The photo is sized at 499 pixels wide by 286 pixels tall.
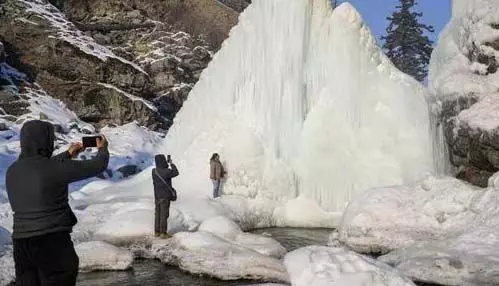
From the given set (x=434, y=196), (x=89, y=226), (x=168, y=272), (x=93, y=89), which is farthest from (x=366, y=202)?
(x=93, y=89)

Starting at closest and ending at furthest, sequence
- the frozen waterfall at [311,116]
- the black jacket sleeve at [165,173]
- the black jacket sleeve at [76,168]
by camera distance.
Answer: the black jacket sleeve at [76,168], the black jacket sleeve at [165,173], the frozen waterfall at [311,116]

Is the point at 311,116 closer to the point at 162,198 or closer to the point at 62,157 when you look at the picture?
the point at 162,198

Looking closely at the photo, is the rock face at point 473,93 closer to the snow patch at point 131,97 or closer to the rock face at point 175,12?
the snow patch at point 131,97

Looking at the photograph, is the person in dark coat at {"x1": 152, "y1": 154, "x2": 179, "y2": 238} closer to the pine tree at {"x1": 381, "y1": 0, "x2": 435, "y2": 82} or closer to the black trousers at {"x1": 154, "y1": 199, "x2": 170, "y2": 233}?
the black trousers at {"x1": 154, "y1": 199, "x2": 170, "y2": 233}

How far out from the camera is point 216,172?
17.5m

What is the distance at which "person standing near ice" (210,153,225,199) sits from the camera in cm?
1742

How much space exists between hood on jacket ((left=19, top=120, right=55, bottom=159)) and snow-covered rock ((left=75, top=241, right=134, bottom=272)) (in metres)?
6.61

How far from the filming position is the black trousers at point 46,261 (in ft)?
13.6

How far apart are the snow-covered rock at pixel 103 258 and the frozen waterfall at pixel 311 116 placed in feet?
24.2

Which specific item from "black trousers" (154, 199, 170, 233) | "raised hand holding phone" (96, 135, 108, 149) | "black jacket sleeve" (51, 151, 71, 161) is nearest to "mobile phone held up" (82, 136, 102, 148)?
"raised hand holding phone" (96, 135, 108, 149)

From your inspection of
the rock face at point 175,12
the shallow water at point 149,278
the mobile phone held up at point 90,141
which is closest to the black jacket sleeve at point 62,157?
the mobile phone held up at point 90,141

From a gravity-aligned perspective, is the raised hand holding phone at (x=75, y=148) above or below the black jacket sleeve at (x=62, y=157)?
above

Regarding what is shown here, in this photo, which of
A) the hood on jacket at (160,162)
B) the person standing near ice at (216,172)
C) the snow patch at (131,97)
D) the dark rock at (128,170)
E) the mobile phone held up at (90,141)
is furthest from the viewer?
the snow patch at (131,97)

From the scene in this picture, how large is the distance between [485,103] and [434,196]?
2972 millimetres
